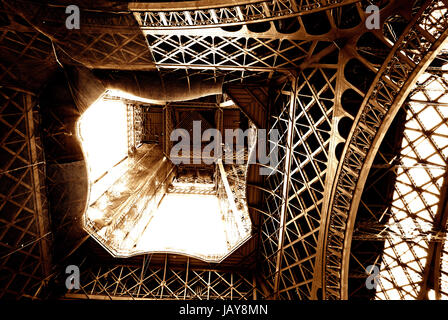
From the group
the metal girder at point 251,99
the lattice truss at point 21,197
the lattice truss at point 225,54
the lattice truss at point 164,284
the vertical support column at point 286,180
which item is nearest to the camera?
the lattice truss at point 225,54

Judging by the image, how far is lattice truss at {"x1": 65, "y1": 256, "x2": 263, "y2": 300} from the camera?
8984 mm

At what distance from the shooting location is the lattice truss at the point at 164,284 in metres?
8.98

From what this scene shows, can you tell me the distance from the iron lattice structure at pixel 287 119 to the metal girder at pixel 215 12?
0.03m

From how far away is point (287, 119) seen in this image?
7.13 meters

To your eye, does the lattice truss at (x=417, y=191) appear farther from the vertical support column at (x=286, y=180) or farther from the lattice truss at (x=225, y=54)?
the lattice truss at (x=225, y=54)

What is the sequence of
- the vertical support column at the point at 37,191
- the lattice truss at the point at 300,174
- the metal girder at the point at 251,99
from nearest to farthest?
the lattice truss at the point at 300,174, the vertical support column at the point at 37,191, the metal girder at the point at 251,99

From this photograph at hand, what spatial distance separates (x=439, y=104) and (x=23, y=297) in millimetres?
14090

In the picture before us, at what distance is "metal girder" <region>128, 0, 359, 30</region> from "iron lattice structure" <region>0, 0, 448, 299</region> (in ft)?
0.11

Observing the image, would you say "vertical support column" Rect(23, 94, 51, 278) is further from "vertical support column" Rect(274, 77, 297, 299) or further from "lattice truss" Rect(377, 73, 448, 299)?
"lattice truss" Rect(377, 73, 448, 299)

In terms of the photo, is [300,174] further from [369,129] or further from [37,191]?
[37,191]

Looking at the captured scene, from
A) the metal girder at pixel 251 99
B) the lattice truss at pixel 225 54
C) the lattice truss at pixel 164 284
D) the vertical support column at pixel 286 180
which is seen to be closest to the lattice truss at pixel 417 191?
the vertical support column at pixel 286 180

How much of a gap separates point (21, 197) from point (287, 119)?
8879mm

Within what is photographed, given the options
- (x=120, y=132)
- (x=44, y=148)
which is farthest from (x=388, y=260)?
(x=120, y=132)
